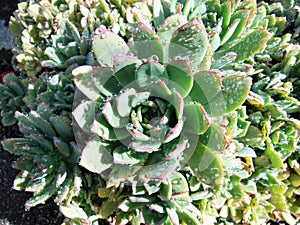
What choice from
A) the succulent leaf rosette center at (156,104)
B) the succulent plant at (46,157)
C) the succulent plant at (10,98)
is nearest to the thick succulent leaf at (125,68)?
the succulent leaf rosette center at (156,104)

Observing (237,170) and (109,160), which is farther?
(237,170)

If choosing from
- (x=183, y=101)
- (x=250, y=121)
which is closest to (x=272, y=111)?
(x=250, y=121)

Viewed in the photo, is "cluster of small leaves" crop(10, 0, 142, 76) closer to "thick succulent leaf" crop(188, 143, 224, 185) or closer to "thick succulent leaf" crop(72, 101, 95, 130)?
"thick succulent leaf" crop(72, 101, 95, 130)

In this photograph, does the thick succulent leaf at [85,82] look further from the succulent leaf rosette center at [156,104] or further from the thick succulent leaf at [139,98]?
the thick succulent leaf at [139,98]

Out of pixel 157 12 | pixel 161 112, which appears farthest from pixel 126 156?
pixel 157 12

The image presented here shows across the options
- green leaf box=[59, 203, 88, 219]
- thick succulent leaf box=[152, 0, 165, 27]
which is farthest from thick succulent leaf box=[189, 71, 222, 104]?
green leaf box=[59, 203, 88, 219]

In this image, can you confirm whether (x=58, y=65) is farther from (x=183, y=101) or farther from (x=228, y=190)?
(x=228, y=190)
